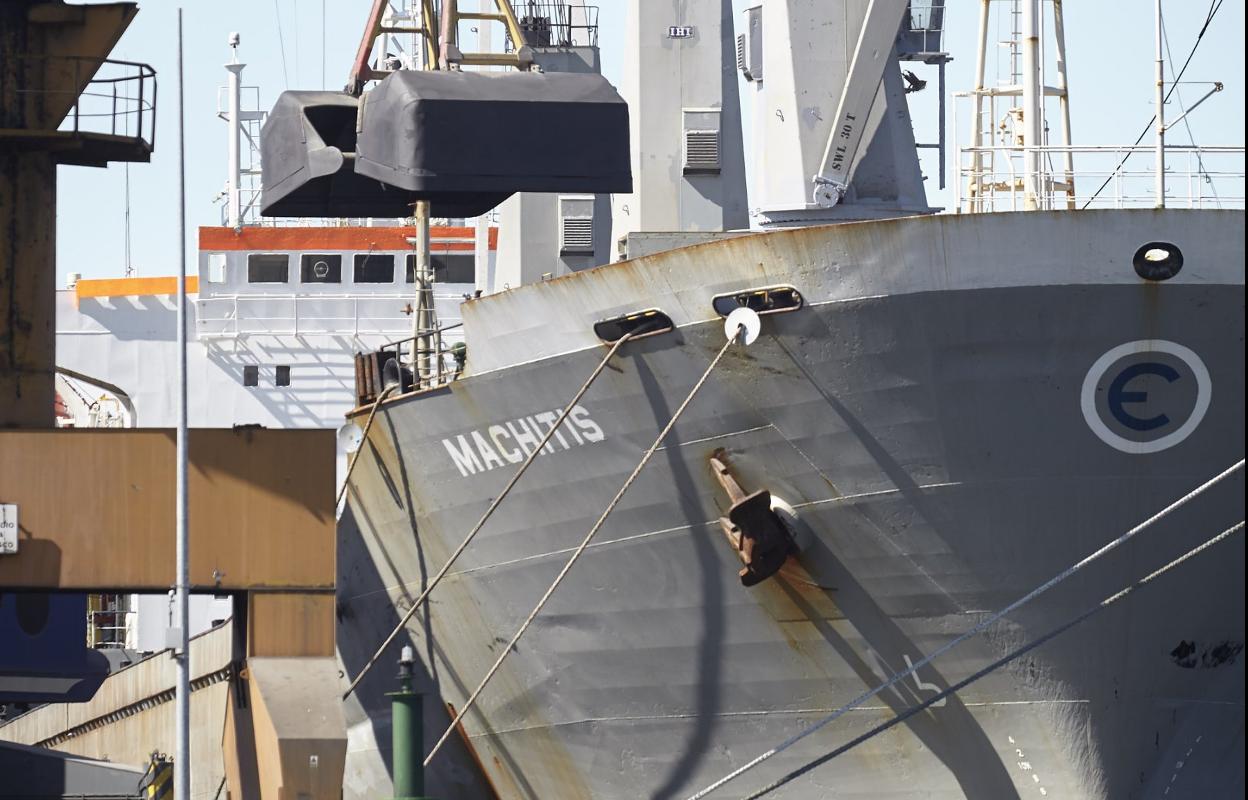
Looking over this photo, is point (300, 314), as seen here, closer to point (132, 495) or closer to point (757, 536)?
point (132, 495)

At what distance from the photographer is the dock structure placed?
16.4m

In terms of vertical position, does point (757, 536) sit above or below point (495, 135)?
below

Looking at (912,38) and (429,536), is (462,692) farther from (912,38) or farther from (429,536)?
(912,38)

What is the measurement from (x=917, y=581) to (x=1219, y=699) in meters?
2.13

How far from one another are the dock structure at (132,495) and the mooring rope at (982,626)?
4122mm

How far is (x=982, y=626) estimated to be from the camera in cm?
1274

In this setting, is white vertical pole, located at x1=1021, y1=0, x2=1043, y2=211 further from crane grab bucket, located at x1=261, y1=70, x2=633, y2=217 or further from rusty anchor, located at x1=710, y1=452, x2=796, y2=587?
rusty anchor, located at x1=710, y1=452, x2=796, y2=587

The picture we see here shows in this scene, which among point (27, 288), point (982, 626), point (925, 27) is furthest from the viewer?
point (27, 288)

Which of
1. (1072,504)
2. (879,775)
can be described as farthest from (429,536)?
(1072,504)

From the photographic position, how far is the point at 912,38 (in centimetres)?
1697

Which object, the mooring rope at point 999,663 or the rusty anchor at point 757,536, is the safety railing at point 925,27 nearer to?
the rusty anchor at point 757,536

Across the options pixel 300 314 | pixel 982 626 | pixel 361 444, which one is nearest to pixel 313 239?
pixel 300 314

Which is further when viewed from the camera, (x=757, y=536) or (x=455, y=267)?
(x=455, y=267)

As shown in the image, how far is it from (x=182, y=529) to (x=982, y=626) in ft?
21.6
